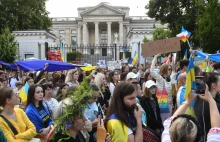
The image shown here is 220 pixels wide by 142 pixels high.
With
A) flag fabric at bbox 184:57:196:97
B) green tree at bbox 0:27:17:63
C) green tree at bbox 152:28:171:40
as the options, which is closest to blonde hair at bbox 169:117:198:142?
flag fabric at bbox 184:57:196:97

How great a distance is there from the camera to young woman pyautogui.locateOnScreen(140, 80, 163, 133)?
5.89m

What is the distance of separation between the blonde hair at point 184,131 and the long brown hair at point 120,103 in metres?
1.04

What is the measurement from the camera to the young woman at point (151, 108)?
19.3 feet

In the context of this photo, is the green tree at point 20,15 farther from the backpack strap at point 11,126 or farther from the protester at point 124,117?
the protester at point 124,117

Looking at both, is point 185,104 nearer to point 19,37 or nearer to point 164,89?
point 164,89

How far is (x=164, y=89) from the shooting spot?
7.85 meters

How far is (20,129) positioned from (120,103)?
5.66 feet

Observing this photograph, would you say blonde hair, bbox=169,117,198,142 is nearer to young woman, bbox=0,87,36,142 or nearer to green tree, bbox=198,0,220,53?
young woman, bbox=0,87,36,142

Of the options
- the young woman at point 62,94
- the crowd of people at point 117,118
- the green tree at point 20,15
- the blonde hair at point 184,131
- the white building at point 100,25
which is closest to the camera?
the blonde hair at point 184,131

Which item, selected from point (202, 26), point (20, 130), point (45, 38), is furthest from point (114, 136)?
point (45, 38)

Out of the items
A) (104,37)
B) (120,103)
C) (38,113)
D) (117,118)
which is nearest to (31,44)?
(38,113)

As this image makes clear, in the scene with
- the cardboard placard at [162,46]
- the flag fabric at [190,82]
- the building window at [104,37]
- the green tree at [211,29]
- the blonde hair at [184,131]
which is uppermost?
the building window at [104,37]

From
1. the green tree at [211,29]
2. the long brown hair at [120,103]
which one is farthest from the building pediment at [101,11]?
the long brown hair at [120,103]

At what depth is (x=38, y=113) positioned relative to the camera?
6.01m
